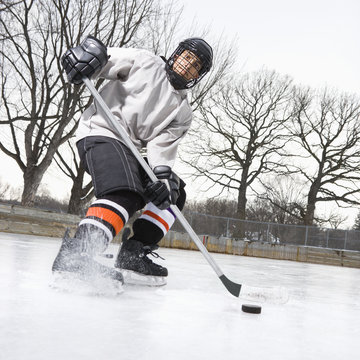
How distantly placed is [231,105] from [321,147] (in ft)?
12.7

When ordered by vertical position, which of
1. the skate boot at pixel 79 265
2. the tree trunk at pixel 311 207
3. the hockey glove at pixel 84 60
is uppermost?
the tree trunk at pixel 311 207

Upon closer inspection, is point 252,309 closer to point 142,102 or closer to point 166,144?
point 166,144

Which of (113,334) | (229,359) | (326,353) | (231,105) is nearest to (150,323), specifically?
(113,334)

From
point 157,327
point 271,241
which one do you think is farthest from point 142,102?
point 271,241

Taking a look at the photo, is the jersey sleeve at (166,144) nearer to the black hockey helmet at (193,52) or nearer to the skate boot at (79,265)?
the black hockey helmet at (193,52)

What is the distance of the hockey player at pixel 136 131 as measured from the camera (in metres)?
1.62

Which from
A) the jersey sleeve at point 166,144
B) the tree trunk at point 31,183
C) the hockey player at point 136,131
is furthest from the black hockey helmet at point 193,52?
the tree trunk at point 31,183

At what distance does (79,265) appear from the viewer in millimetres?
1441

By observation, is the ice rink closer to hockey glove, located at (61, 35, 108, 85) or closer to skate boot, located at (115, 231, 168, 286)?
skate boot, located at (115, 231, 168, 286)

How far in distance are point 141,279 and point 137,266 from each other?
6 cm

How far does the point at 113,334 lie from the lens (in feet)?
3.02

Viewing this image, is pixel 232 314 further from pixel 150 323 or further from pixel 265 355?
pixel 265 355

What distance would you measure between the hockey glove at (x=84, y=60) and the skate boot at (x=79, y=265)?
0.73 meters

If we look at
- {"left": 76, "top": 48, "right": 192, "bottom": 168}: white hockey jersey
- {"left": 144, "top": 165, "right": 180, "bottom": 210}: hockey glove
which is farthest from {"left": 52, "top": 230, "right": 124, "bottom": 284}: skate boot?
{"left": 76, "top": 48, "right": 192, "bottom": 168}: white hockey jersey
